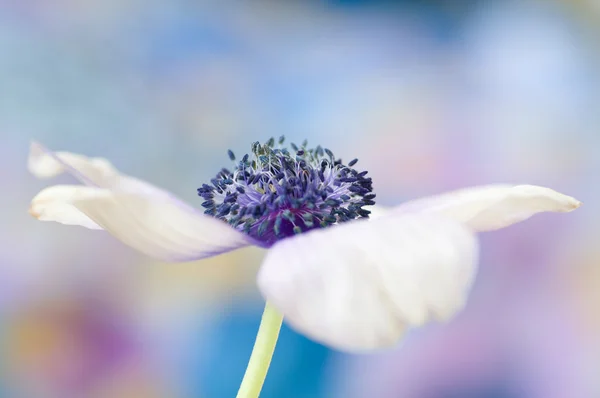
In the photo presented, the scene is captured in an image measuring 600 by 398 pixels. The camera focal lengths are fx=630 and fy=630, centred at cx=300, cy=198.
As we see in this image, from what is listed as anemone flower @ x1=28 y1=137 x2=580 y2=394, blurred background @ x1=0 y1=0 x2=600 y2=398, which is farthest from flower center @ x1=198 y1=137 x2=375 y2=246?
blurred background @ x1=0 y1=0 x2=600 y2=398

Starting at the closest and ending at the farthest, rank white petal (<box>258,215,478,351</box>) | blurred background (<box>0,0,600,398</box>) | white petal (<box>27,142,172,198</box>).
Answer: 1. white petal (<box>258,215,478,351</box>)
2. white petal (<box>27,142,172,198</box>)
3. blurred background (<box>0,0,600,398</box>)

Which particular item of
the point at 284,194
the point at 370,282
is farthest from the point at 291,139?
the point at 370,282

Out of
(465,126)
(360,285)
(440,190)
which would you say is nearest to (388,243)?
(360,285)

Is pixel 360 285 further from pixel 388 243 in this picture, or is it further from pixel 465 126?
pixel 465 126

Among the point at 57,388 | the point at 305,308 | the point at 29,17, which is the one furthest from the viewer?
the point at 29,17

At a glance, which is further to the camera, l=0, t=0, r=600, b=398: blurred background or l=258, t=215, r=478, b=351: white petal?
l=0, t=0, r=600, b=398: blurred background

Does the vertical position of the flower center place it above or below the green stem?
above

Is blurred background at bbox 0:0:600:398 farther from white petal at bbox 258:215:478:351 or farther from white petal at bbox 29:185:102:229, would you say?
white petal at bbox 258:215:478:351

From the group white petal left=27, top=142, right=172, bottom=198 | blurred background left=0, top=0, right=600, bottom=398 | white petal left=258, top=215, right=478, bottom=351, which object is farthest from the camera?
blurred background left=0, top=0, right=600, bottom=398

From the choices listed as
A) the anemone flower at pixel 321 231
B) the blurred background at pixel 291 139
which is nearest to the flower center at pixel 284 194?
the anemone flower at pixel 321 231
